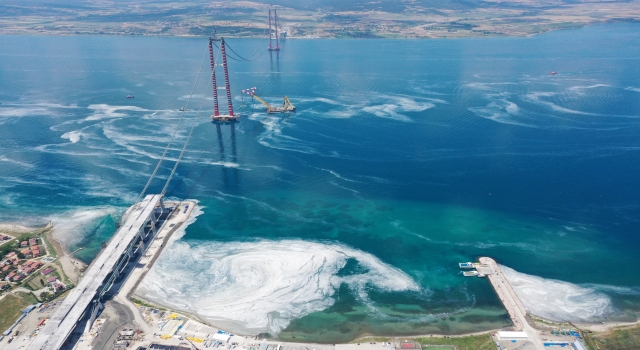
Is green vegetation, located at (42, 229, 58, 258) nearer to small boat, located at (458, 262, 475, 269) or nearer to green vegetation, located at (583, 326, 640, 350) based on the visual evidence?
small boat, located at (458, 262, 475, 269)

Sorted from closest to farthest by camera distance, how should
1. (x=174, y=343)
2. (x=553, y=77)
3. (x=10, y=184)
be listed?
(x=174, y=343), (x=10, y=184), (x=553, y=77)

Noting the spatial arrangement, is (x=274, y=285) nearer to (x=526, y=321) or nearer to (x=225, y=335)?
(x=225, y=335)

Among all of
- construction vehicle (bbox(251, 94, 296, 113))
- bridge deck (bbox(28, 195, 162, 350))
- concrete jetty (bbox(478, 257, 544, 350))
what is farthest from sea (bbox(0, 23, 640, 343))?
bridge deck (bbox(28, 195, 162, 350))

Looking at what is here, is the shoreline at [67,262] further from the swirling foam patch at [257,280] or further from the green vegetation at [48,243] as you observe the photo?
the swirling foam patch at [257,280]

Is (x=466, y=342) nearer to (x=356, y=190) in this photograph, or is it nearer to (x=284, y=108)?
(x=356, y=190)

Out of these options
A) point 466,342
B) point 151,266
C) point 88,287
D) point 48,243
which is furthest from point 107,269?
point 466,342

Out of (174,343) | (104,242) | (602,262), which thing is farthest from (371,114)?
(174,343)
